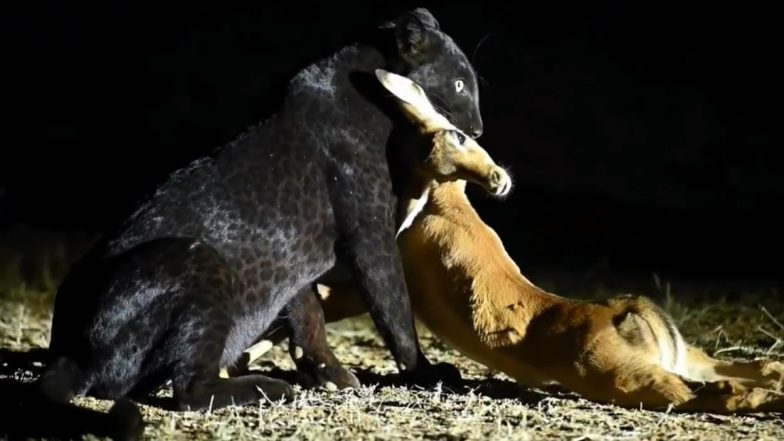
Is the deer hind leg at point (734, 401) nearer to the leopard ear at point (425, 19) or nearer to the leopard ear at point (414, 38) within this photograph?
the leopard ear at point (414, 38)

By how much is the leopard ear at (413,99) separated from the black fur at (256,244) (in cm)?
10

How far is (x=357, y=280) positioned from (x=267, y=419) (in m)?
1.04

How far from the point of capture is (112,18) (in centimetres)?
1245

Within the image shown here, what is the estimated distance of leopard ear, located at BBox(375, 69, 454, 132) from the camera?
19.8 ft

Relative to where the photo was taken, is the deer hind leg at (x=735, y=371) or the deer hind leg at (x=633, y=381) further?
the deer hind leg at (x=735, y=371)

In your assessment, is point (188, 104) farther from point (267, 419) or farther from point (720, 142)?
point (267, 419)

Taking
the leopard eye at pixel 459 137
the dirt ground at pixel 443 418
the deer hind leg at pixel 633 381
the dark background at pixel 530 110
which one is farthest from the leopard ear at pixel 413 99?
the dark background at pixel 530 110

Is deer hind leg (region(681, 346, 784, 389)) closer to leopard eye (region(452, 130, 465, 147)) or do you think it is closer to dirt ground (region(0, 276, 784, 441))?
dirt ground (region(0, 276, 784, 441))

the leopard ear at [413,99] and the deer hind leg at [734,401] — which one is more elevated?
the leopard ear at [413,99]

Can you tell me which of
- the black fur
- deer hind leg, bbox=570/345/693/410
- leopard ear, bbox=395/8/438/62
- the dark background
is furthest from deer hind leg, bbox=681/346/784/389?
the dark background

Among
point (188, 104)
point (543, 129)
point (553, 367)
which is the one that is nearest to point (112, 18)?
point (188, 104)

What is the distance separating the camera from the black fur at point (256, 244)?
5293 millimetres

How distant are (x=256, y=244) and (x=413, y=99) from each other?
0.99 m

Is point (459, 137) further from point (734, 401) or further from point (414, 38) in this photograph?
point (734, 401)
